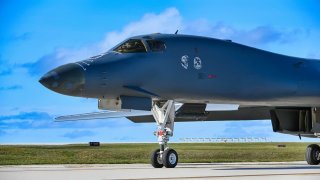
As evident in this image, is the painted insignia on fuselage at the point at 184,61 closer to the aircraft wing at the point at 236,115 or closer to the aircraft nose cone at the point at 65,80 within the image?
the aircraft nose cone at the point at 65,80

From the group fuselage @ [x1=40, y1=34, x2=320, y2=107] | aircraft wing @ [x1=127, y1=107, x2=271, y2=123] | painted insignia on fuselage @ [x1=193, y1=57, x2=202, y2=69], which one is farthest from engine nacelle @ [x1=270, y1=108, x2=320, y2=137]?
painted insignia on fuselage @ [x1=193, y1=57, x2=202, y2=69]

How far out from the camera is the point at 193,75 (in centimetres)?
1939

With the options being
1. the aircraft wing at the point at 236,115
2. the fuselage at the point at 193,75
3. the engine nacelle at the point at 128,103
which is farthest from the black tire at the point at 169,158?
the aircraft wing at the point at 236,115

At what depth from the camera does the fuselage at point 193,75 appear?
1752 centimetres

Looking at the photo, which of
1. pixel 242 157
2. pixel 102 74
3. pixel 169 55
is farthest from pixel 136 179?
pixel 242 157

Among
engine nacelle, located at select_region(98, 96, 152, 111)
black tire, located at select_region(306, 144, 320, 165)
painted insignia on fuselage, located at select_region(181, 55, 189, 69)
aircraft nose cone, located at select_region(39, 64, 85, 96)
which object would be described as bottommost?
black tire, located at select_region(306, 144, 320, 165)

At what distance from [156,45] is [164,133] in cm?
270

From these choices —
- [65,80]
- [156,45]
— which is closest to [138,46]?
[156,45]

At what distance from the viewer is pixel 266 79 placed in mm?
21250

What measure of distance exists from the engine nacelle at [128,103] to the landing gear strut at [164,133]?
74cm

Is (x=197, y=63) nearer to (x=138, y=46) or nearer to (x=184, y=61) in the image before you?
(x=184, y=61)

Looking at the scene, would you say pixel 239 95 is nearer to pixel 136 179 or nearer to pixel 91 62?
pixel 91 62

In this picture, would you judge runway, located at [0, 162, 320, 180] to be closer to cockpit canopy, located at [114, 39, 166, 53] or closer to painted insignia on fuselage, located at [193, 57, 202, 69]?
painted insignia on fuselage, located at [193, 57, 202, 69]

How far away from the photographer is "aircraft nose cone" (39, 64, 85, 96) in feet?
55.3
